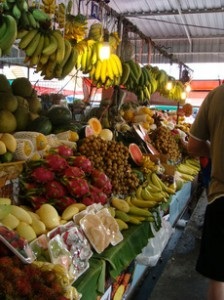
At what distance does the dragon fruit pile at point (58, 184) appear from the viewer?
2330 mm

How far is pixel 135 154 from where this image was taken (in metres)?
3.73

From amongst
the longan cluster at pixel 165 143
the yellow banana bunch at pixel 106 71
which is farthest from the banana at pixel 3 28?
the longan cluster at pixel 165 143

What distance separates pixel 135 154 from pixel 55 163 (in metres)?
1.40

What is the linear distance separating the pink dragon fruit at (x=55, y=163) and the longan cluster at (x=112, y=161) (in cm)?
47

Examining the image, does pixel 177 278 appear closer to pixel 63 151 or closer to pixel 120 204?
pixel 120 204

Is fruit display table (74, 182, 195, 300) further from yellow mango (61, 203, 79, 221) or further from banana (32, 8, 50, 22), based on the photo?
banana (32, 8, 50, 22)

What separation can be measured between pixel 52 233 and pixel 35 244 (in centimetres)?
16

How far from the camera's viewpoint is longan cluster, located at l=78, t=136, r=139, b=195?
9.81 feet

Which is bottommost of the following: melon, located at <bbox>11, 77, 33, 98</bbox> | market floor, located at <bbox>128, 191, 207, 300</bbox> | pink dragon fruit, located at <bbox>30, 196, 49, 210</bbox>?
market floor, located at <bbox>128, 191, 207, 300</bbox>

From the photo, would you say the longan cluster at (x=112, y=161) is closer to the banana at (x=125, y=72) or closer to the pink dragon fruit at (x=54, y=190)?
the pink dragon fruit at (x=54, y=190)

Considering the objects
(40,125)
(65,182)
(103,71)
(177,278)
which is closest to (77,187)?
(65,182)

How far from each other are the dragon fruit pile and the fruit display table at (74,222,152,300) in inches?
12.9

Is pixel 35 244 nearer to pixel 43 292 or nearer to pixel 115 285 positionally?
pixel 43 292

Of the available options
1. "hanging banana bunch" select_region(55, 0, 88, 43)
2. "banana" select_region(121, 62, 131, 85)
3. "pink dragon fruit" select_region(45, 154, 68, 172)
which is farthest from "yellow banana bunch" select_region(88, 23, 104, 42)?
"pink dragon fruit" select_region(45, 154, 68, 172)
